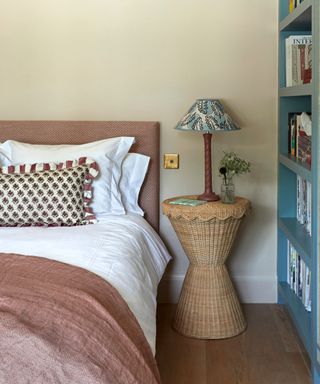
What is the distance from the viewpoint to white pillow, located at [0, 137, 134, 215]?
9.70ft

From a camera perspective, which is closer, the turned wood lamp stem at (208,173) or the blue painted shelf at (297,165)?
the blue painted shelf at (297,165)

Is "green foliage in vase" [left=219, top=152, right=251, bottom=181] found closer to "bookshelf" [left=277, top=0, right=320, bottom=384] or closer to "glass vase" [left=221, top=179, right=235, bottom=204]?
"glass vase" [left=221, top=179, right=235, bottom=204]

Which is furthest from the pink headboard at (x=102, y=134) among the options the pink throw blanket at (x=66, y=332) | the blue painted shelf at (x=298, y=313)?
the pink throw blanket at (x=66, y=332)

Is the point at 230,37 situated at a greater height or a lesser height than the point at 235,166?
greater

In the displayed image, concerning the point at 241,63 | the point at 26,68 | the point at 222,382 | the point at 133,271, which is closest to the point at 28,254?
the point at 133,271

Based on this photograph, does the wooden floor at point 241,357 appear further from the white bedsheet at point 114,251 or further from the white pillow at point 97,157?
the white pillow at point 97,157

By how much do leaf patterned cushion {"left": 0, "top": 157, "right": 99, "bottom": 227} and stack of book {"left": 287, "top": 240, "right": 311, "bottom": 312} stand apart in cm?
111

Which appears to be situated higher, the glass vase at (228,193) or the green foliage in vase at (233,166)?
the green foliage in vase at (233,166)

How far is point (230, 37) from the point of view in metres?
3.24

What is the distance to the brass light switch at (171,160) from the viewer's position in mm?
3338

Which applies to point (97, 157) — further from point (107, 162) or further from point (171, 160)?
point (171, 160)

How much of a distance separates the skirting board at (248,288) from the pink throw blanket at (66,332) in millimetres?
1591

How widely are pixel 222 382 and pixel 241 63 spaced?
5.85ft

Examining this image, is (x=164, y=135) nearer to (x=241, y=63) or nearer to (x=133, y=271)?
(x=241, y=63)
